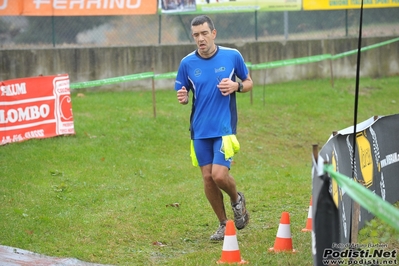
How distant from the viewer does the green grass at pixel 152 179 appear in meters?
8.03

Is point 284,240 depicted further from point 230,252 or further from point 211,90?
point 211,90

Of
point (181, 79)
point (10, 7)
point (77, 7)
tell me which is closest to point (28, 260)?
point (181, 79)

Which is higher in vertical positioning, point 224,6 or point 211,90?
point 224,6

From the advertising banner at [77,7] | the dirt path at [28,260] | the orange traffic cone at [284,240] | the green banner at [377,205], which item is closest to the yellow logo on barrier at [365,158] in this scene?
the orange traffic cone at [284,240]

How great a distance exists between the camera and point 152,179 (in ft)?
39.3

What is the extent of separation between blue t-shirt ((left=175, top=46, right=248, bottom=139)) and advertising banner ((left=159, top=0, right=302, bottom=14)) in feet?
41.2

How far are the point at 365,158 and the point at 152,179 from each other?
4.54m

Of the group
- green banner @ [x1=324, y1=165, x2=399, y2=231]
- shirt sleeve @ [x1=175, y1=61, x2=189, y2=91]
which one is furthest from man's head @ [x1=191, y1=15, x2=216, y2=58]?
green banner @ [x1=324, y1=165, x2=399, y2=231]

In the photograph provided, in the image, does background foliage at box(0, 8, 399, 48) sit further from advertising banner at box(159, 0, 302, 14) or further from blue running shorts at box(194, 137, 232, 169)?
blue running shorts at box(194, 137, 232, 169)

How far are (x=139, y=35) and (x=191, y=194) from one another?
34.2ft

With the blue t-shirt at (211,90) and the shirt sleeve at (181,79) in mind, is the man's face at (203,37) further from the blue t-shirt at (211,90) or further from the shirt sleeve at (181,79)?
the shirt sleeve at (181,79)

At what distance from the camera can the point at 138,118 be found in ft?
53.0

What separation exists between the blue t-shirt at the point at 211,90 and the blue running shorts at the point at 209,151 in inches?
3.1

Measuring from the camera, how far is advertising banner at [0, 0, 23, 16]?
19.0 metres
